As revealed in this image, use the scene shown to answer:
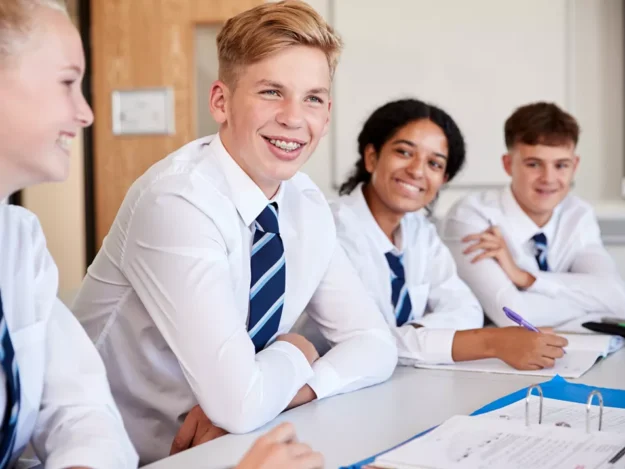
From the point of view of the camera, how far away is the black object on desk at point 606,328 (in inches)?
78.4

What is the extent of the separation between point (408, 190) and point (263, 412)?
42.1 inches

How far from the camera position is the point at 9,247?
106 cm

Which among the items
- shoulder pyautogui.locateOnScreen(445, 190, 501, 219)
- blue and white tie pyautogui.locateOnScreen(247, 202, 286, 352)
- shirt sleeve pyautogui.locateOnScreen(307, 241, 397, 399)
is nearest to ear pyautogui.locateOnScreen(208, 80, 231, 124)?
blue and white tie pyautogui.locateOnScreen(247, 202, 286, 352)

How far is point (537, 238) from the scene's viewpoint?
8.73ft

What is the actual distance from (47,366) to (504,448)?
63 cm

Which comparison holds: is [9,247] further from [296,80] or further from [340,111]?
[340,111]

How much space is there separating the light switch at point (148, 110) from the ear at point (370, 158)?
7.10 feet

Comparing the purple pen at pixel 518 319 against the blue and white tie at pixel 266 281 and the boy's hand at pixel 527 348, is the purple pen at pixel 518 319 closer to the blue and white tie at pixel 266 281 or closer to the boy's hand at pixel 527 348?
the boy's hand at pixel 527 348

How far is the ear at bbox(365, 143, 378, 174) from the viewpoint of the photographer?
2.34 meters

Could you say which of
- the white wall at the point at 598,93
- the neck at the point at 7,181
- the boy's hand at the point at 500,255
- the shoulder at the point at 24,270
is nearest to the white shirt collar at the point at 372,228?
the boy's hand at the point at 500,255

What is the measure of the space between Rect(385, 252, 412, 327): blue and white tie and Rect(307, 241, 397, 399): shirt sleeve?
1.18 feet

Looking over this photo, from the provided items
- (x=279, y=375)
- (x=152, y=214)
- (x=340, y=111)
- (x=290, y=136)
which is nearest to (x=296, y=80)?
(x=290, y=136)

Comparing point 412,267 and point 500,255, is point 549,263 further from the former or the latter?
point 412,267

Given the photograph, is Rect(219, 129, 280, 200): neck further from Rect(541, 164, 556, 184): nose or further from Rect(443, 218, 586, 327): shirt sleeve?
Rect(541, 164, 556, 184): nose
